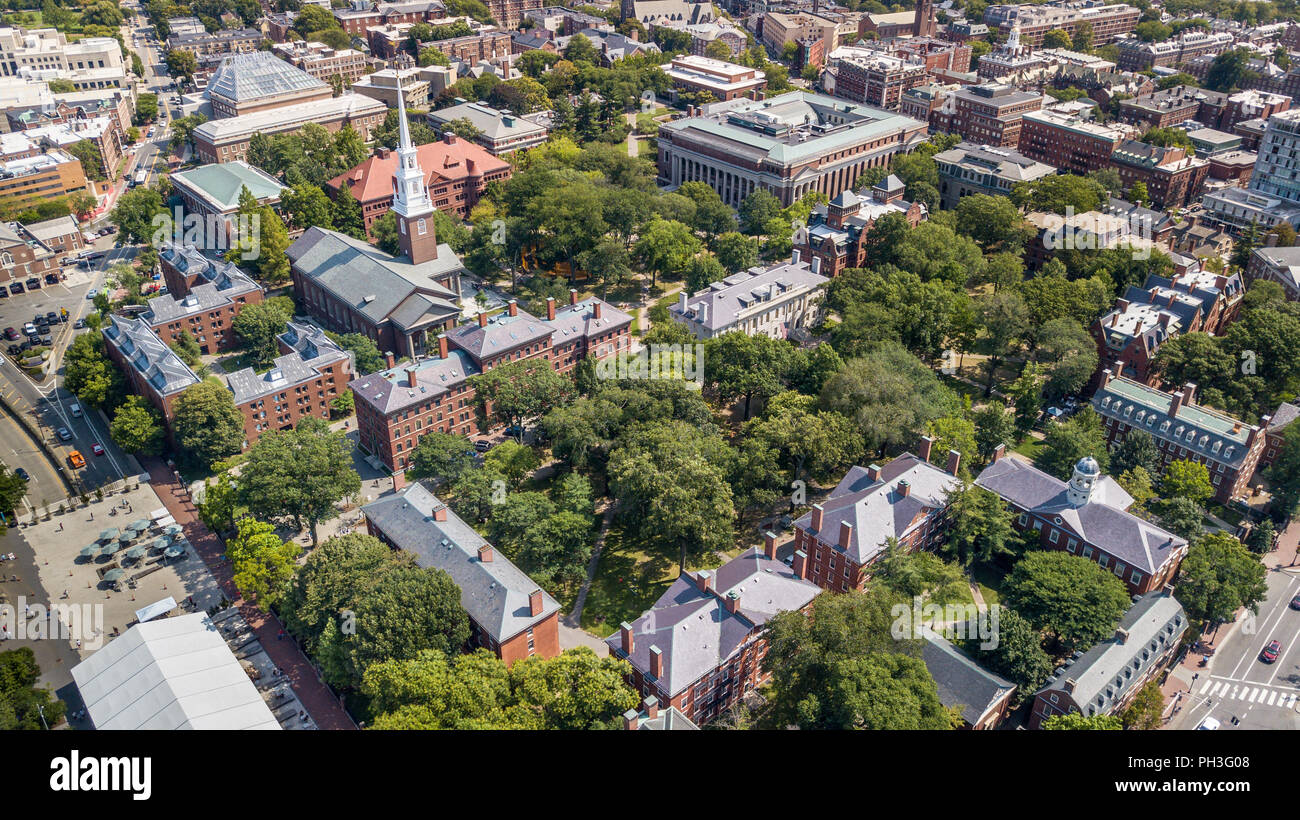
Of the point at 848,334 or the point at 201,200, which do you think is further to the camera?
the point at 201,200

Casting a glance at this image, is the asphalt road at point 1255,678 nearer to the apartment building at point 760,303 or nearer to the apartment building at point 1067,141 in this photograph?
the apartment building at point 760,303

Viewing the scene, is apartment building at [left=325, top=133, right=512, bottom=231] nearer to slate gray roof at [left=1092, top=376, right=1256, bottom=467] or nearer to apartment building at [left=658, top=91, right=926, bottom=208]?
apartment building at [left=658, top=91, right=926, bottom=208]

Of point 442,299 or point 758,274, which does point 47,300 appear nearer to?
point 442,299

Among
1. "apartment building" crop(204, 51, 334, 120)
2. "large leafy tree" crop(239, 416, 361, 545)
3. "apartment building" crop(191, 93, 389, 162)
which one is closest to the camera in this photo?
"large leafy tree" crop(239, 416, 361, 545)

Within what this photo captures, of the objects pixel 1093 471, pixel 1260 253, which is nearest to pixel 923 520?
pixel 1093 471

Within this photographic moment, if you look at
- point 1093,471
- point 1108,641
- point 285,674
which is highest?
point 1093,471

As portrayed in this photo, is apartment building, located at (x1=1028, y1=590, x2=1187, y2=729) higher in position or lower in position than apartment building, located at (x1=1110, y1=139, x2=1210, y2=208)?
lower

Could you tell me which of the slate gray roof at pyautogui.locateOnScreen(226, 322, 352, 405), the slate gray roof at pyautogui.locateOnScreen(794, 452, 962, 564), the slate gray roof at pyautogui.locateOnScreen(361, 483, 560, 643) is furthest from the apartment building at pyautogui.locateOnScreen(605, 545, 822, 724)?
the slate gray roof at pyautogui.locateOnScreen(226, 322, 352, 405)
